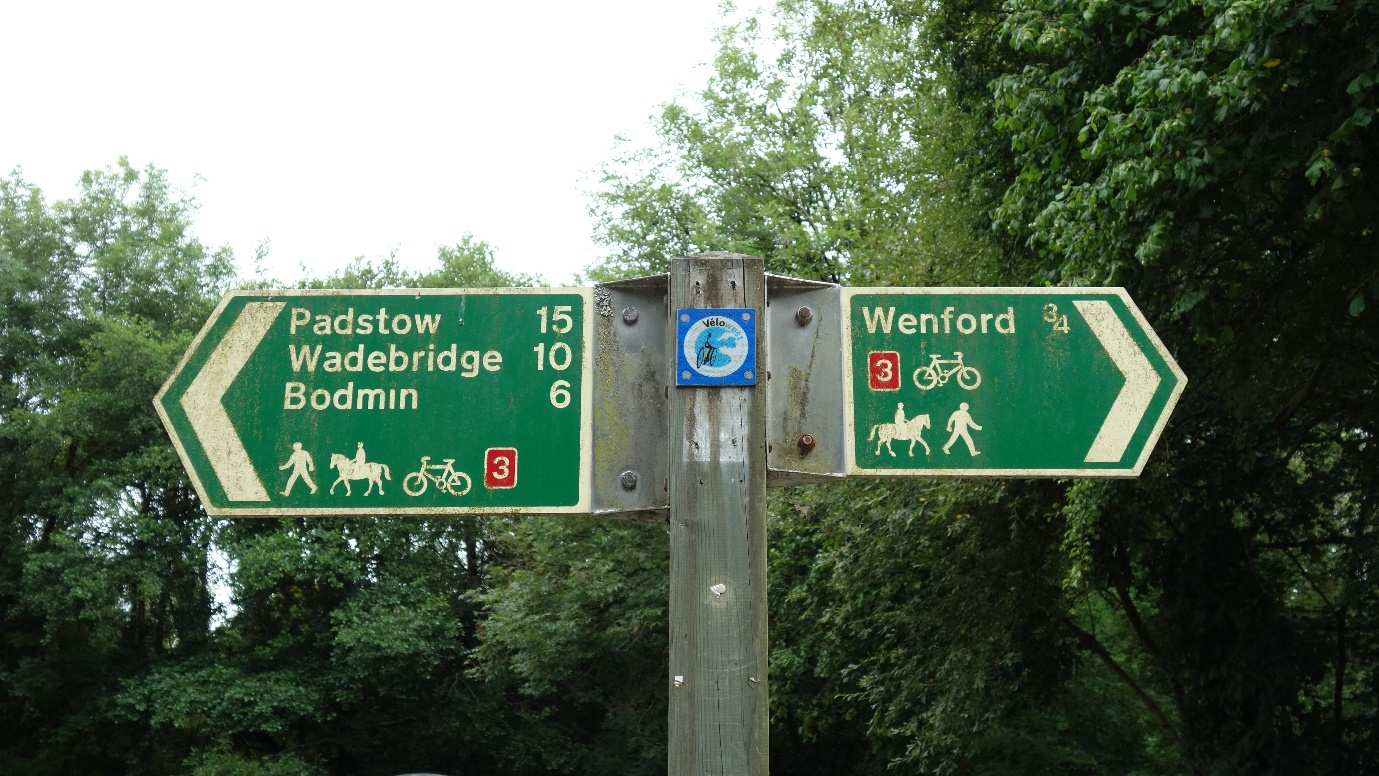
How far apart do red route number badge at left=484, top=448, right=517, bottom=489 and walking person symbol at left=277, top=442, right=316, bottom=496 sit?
0.29 m

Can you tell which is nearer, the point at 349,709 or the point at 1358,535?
the point at 1358,535

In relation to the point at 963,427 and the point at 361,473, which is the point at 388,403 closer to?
the point at 361,473

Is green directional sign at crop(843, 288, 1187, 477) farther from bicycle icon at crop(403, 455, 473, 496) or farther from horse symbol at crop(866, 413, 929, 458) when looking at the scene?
bicycle icon at crop(403, 455, 473, 496)

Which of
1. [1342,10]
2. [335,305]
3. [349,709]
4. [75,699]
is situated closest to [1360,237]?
[1342,10]

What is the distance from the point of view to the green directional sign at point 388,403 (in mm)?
2033

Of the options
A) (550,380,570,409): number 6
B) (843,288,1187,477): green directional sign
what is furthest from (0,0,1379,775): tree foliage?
(550,380,570,409): number 6

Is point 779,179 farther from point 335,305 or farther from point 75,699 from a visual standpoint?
point 335,305

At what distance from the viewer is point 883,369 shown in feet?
6.83

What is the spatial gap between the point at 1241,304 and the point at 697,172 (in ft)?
47.1

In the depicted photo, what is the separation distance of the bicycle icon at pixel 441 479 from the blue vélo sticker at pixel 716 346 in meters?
0.39

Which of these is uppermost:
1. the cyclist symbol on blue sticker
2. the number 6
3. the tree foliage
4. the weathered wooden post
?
the tree foliage

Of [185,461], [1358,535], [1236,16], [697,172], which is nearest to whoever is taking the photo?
[185,461]

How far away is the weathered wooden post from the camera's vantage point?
6.08 feet

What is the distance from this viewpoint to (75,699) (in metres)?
22.7
